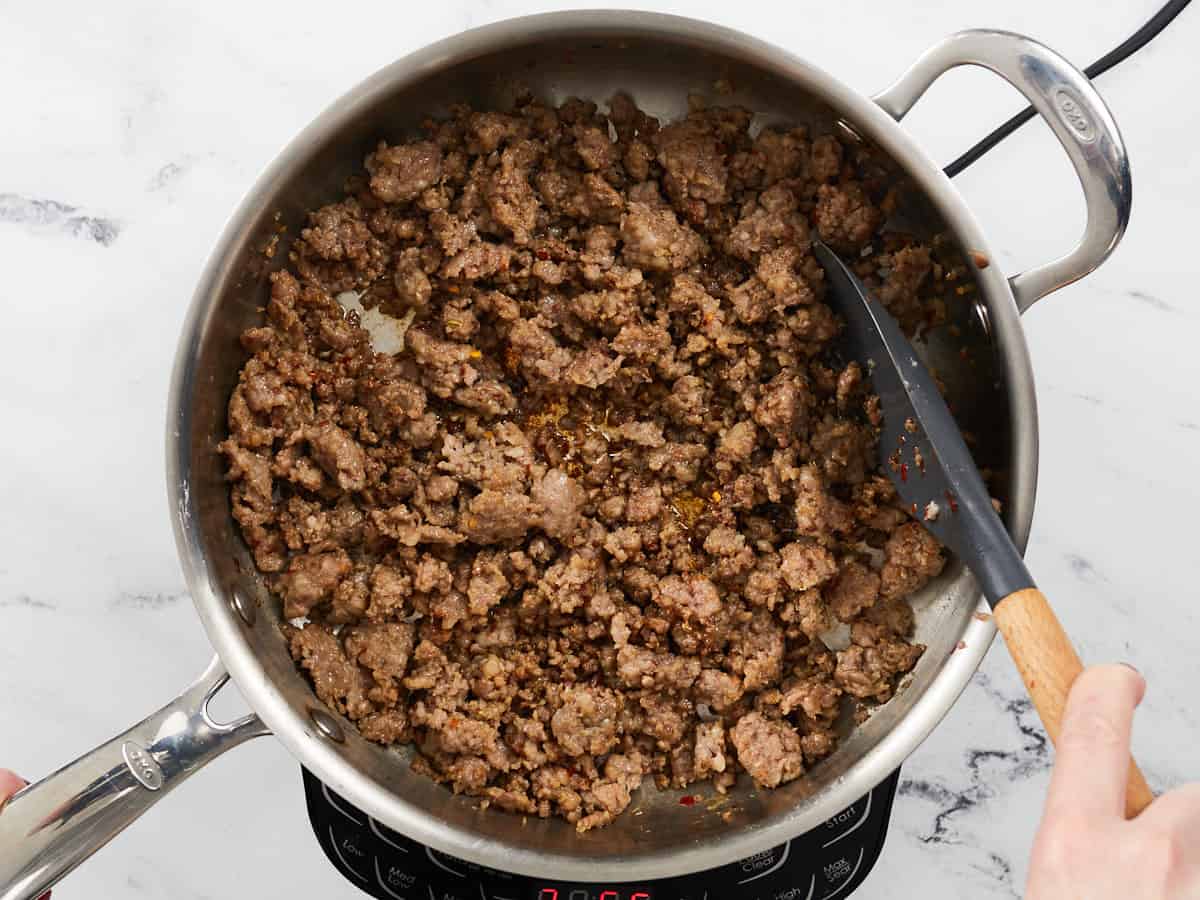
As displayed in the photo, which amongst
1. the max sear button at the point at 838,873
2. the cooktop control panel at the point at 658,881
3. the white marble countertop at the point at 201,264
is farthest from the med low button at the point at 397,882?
the max sear button at the point at 838,873

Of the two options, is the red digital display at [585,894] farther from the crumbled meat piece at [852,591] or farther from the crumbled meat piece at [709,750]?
the crumbled meat piece at [852,591]

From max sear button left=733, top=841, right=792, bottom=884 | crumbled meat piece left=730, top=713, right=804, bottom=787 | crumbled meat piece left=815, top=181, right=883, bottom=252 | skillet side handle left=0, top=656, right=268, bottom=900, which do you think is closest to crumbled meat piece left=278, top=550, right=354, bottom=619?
skillet side handle left=0, top=656, right=268, bottom=900

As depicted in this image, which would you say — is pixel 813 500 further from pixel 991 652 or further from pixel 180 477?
pixel 180 477

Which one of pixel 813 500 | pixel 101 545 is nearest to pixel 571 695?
pixel 813 500

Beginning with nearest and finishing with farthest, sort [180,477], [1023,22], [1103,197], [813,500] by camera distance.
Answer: [1103,197] < [180,477] < [813,500] < [1023,22]

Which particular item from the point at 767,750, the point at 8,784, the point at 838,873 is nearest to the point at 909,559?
the point at 767,750

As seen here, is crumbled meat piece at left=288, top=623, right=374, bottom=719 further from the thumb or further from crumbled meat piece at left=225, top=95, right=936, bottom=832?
the thumb

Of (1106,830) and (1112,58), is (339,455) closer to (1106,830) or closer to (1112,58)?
(1106,830)
